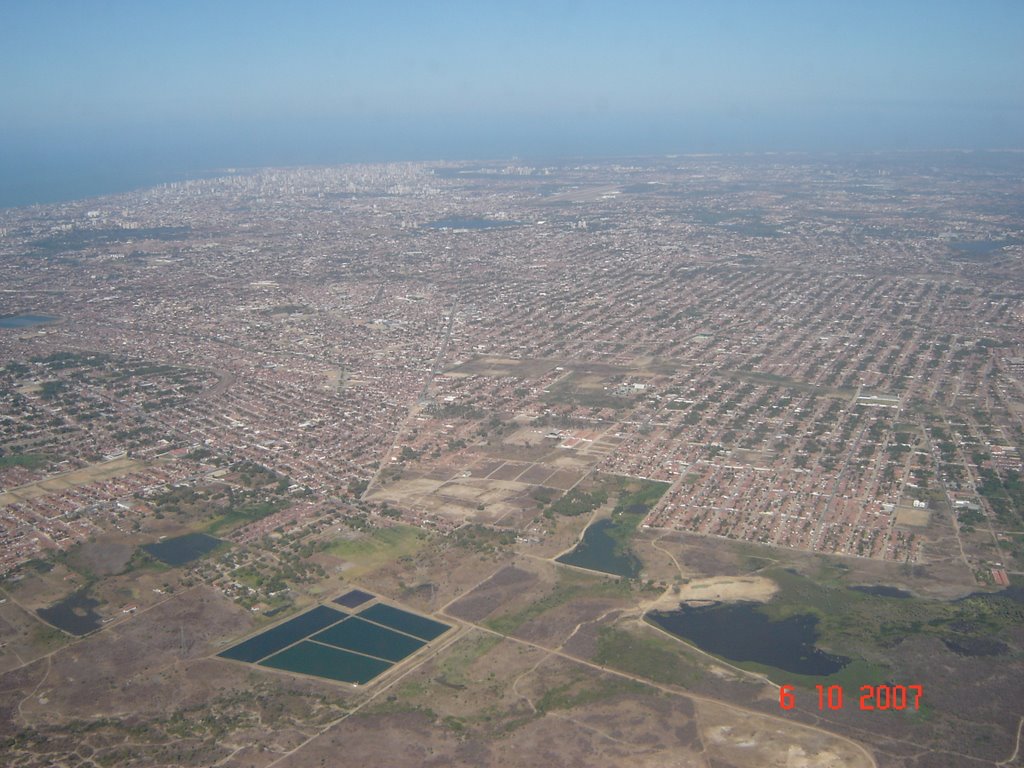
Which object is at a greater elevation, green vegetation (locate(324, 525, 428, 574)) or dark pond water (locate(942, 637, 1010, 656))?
green vegetation (locate(324, 525, 428, 574))

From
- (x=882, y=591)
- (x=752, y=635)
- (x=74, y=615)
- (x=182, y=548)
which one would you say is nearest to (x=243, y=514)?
(x=182, y=548)

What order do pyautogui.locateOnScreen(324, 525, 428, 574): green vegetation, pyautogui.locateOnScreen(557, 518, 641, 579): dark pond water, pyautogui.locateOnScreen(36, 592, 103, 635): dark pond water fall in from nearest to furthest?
1. pyautogui.locateOnScreen(36, 592, 103, 635): dark pond water
2. pyautogui.locateOnScreen(557, 518, 641, 579): dark pond water
3. pyautogui.locateOnScreen(324, 525, 428, 574): green vegetation

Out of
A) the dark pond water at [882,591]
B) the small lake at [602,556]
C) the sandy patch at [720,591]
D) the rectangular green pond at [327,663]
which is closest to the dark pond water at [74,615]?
the rectangular green pond at [327,663]

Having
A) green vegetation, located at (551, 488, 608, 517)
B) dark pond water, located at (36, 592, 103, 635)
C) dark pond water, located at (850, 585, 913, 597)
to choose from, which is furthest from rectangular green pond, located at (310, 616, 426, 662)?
dark pond water, located at (850, 585, 913, 597)

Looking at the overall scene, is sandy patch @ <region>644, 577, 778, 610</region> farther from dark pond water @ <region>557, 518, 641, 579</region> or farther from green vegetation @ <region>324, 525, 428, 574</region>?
green vegetation @ <region>324, 525, 428, 574</region>

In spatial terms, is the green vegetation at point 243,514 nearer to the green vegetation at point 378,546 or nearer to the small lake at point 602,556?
the green vegetation at point 378,546

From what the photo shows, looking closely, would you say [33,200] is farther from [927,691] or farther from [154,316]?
[927,691]
